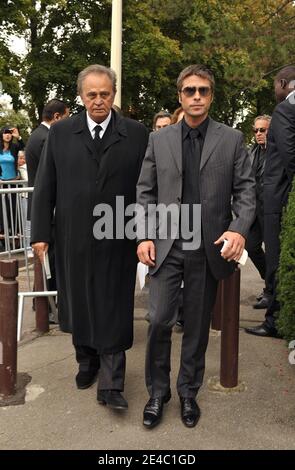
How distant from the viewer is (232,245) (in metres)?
3.12

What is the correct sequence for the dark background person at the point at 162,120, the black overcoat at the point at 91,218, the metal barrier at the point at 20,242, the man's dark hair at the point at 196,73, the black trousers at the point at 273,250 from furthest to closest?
the dark background person at the point at 162,120 → the metal barrier at the point at 20,242 → the black trousers at the point at 273,250 → the black overcoat at the point at 91,218 → the man's dark hair at the point at 196,73

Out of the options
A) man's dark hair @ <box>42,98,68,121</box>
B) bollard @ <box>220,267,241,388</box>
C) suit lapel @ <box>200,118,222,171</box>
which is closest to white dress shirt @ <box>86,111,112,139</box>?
suit lapel @ <box>200,118,222,171</box>


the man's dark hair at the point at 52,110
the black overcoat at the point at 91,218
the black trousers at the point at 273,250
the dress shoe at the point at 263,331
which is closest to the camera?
the black overcoat at the point at 91,218

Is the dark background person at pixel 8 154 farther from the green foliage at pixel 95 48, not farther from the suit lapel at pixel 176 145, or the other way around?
the green foliage at pixel 95 48

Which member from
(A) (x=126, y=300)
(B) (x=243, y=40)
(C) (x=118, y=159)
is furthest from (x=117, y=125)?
(B) (x=243, y=40)

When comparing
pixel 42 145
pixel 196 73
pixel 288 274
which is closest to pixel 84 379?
pixel 288 274

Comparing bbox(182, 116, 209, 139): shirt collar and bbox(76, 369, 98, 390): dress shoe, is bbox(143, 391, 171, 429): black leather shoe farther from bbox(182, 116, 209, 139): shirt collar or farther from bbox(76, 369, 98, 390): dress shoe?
bbox(182, 116, 209, 139): shirt collar

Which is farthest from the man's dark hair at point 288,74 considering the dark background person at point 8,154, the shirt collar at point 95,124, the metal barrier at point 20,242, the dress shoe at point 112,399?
the dark background person at point 8,154

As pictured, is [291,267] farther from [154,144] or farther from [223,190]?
[154,144]

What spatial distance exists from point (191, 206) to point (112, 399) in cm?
120

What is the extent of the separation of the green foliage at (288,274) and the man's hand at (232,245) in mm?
932

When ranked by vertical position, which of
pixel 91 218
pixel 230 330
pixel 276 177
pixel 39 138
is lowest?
pixel 230 330

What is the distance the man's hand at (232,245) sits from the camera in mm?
3117

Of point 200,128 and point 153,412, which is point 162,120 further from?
point 153,412
